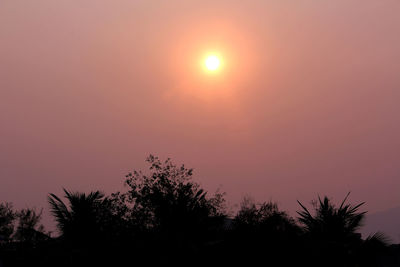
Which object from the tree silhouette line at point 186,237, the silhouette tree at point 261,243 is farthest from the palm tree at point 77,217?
the silhouette tree at point 261,243

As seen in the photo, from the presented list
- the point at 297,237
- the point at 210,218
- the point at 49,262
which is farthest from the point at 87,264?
the point at 297,237

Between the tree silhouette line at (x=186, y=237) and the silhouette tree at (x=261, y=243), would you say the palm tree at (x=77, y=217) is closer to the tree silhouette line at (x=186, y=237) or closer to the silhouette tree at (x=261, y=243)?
the tree silhouette line at (x=186, y=237)

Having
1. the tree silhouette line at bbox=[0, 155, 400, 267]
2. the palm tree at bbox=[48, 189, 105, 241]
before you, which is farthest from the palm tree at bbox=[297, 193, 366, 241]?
the palm tree at bbox=[48, 189, 105, 241]

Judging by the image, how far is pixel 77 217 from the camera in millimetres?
28266

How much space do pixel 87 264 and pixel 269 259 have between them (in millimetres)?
8669

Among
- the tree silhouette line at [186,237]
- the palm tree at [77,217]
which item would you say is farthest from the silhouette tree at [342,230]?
the palm tree at [77,217]

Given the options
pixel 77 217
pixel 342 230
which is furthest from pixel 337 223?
pixel 77 217

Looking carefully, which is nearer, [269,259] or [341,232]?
[269,259]

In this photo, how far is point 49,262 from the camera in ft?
79.0

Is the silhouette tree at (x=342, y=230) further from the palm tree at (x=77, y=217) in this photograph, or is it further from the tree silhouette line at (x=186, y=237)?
the palm tree at (x=77, y=217)

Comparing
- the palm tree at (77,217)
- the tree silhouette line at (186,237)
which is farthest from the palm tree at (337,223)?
the palm tree at (77,217)

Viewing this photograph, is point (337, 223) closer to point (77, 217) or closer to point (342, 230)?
point (342, 230)

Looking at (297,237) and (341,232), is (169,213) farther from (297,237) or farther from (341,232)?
(341,232)

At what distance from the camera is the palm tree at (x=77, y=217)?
2802 centimetres
